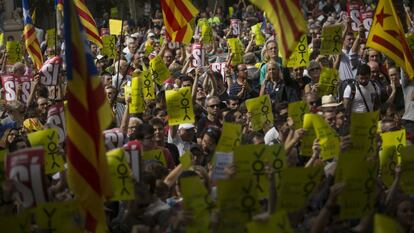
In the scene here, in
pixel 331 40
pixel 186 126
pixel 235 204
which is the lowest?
pixel 186 126

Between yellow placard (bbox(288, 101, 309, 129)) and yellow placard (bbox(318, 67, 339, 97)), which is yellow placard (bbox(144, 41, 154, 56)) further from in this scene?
yellow placard (bbox(288, 101, 309, 129))

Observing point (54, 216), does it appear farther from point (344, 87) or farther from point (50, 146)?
point (344, 87)

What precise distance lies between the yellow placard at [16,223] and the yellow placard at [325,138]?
3197 millimetres

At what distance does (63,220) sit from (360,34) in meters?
10.2

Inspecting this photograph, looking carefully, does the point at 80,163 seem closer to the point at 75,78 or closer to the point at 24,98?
the point at 75,78

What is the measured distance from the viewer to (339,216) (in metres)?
8.85

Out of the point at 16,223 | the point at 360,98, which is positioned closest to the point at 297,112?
the point at 360,98

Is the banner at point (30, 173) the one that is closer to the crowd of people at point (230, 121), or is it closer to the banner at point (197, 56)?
the crowd of people at point (230, 121)

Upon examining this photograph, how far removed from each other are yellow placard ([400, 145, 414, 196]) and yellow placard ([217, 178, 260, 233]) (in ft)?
5.41

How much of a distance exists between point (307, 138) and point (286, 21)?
135 centimetres

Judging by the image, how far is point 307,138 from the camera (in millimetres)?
11164

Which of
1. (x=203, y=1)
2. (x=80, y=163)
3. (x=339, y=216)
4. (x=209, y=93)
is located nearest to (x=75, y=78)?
(x=80, y=163)

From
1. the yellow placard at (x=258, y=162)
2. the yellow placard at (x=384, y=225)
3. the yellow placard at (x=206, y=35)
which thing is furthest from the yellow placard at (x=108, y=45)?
the yellow placard at (x=384, y=225)

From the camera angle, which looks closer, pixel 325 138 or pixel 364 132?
pixel 364 132
